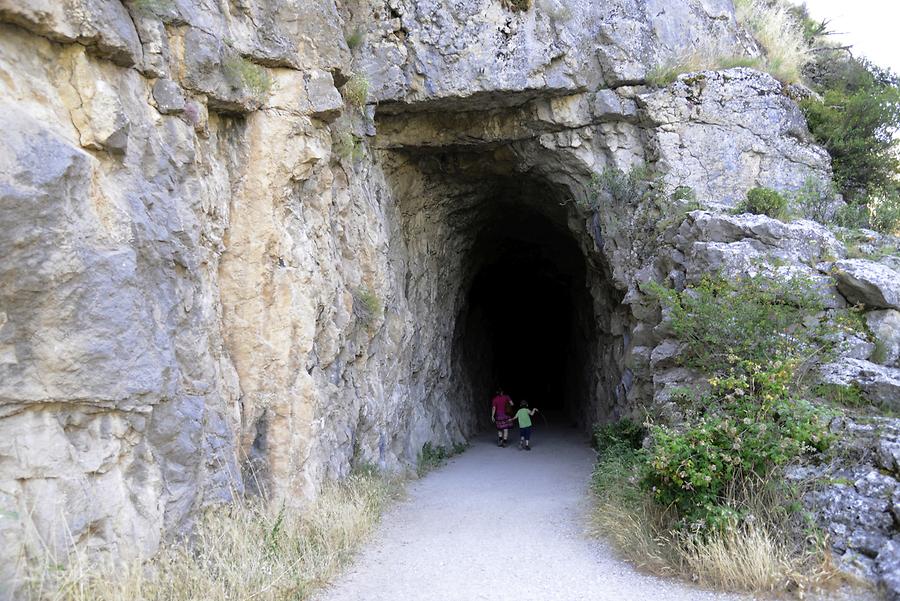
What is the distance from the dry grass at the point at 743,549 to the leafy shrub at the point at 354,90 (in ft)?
21.5

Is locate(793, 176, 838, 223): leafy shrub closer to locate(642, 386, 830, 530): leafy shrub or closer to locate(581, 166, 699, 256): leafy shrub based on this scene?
locate(581, 166, 699, 256): leafy shrub

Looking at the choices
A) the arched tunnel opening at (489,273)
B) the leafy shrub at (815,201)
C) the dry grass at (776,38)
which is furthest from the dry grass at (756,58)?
the leafy shrub at (815,201)

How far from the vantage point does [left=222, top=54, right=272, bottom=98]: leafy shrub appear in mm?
6414

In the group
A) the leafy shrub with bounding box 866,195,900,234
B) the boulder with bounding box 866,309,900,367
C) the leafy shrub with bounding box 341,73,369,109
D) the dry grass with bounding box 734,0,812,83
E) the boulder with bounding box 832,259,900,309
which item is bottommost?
the boulder with bounding box 866,309,900,367

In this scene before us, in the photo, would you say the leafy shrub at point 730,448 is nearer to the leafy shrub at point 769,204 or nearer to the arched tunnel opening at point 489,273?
the leafy shrub at point 769,204

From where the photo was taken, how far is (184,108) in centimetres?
568

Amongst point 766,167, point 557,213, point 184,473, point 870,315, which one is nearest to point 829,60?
point 766,167

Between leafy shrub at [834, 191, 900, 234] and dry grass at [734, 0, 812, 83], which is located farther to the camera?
dry grass at [734, 0, 812, 83]

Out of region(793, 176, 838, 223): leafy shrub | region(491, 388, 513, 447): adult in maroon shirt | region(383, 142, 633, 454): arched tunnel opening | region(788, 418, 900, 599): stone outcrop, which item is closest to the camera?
region(788, 418, 900, 599): stone outcrop

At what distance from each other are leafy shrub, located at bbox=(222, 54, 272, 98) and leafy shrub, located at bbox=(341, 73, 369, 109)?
1967 mm

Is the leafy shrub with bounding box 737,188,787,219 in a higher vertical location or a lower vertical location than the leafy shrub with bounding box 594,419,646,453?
higher

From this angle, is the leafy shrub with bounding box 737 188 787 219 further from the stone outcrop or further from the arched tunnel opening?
the stone outcrop

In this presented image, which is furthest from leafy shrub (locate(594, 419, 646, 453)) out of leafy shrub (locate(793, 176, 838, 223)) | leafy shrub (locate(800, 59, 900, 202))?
leafy shrub (locate(800, 59, 900, 202))

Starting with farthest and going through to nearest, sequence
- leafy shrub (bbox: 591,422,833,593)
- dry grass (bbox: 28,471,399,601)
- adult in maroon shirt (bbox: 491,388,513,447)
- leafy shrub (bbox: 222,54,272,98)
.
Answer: adult in maroon shirt (bbox: 491,388,513,447)
leafy shrub (bbox: 222,54,272,98)
leafy shrub (bbox: 591,422,833,593)
dry grass (bbox: 28,471,399,601)
